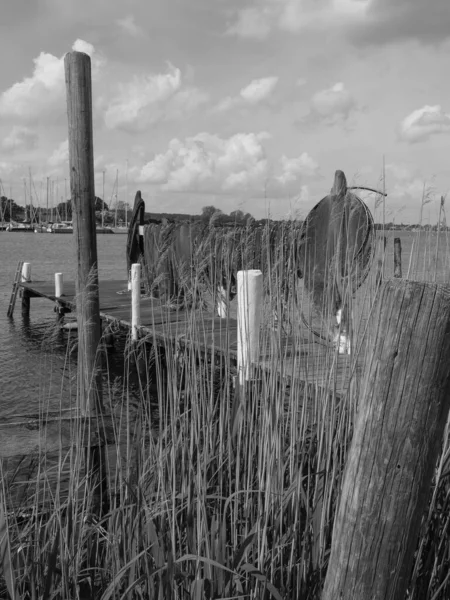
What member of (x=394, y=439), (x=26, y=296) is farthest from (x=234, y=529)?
(x=26, y=296)

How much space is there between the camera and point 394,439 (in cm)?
127

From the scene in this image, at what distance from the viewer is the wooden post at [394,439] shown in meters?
1.23

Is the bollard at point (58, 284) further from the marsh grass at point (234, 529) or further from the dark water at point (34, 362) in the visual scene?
the marsh grass at point (234, 529)

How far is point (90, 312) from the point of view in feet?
13.4

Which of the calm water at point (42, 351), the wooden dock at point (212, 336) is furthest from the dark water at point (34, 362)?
the wooden dock at point (212, 336)

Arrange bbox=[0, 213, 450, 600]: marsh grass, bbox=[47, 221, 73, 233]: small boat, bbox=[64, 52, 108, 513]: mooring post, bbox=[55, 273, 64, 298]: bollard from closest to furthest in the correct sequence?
bbox=[0, 213, 450, 600]: marsh grass
bbox=[64, 52, 108, 513]: mooring post
bbox=[47, 221, 73, 233]: small boat
bbox=[55, 273, 64, 298]: bollard

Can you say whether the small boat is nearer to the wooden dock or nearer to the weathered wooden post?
the wooden dock

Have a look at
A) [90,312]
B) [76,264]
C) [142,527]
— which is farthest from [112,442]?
[142,527]

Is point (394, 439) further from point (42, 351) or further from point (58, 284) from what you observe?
point (58, 284)

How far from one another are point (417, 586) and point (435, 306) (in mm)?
1228

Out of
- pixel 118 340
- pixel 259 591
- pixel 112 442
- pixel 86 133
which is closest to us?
pixel 259 591

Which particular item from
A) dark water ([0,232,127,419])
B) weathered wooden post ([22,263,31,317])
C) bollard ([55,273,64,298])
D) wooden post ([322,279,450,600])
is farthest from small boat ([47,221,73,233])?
weathered wooden post ([22,263,31,317])

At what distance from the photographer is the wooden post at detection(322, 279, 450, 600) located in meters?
1.23

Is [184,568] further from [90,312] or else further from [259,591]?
[90,312]
